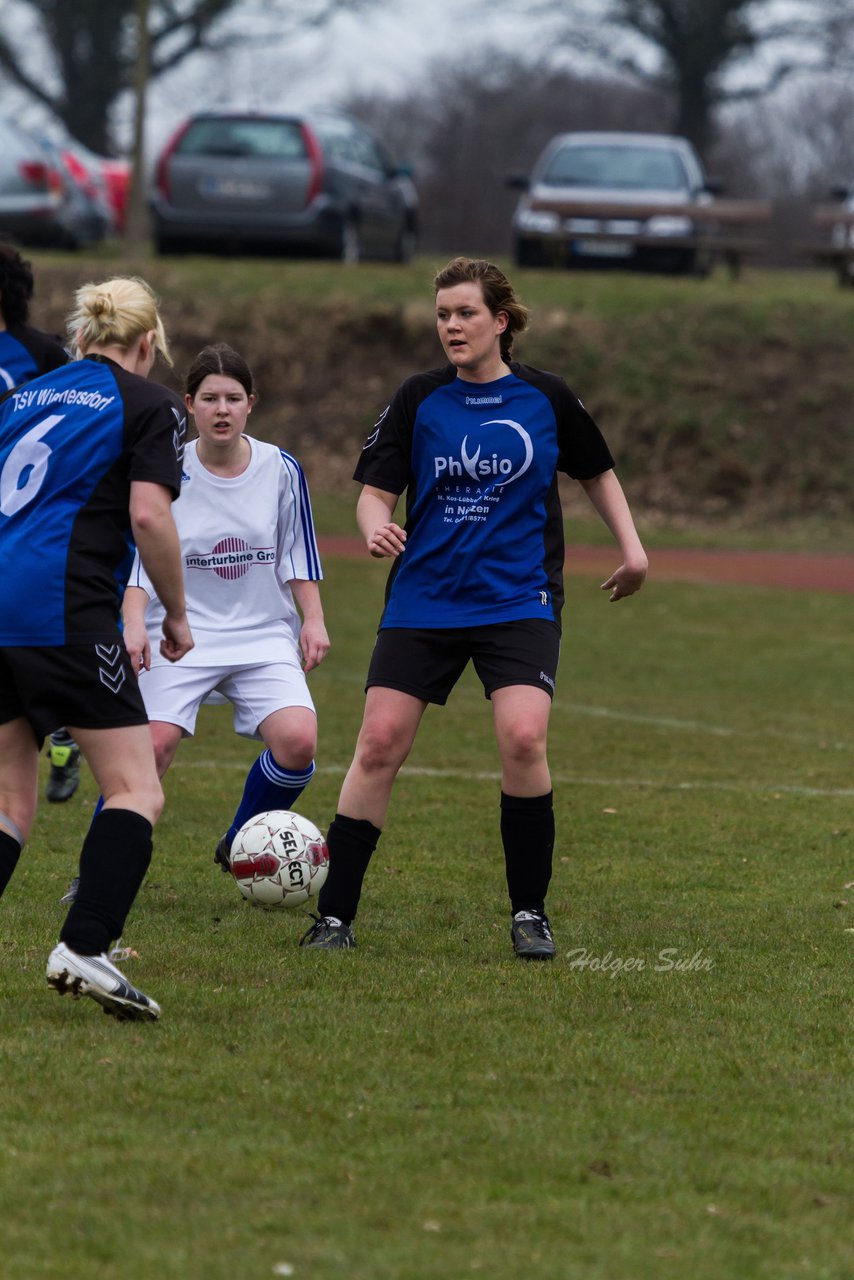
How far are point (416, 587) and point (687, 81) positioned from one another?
A: 118 ft

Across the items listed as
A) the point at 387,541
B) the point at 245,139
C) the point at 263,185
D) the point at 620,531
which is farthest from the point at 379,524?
the point at 245,139

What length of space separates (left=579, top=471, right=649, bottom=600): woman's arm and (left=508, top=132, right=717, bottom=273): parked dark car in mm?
17168

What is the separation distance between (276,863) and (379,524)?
130cm

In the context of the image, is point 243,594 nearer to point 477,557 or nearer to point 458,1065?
point 477,557

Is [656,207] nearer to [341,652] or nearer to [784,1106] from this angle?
[341,652]

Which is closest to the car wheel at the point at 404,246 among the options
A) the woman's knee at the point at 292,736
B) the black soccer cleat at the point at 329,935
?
the woman's knee at the point at 292,736

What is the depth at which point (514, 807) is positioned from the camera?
5516mm

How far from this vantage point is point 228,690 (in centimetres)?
621

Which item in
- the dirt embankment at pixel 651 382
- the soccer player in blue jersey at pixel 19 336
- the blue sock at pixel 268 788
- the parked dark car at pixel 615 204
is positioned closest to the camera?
the blue sock at pixel 268 788

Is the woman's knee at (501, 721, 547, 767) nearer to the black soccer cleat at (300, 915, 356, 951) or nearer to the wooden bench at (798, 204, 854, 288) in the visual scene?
the black soccer cleat at (300, 915, 356, 951)

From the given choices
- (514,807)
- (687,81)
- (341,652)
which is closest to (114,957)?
(514,807)

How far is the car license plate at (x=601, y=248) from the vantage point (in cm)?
2303

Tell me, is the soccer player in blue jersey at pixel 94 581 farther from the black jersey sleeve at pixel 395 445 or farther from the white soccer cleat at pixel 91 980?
the black jersey sleeve at pixel 395 445

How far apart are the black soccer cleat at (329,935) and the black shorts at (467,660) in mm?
747
